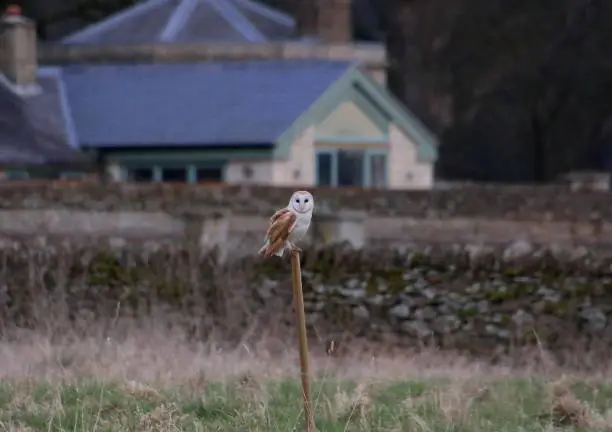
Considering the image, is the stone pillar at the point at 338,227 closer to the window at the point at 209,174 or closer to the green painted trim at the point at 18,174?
the green painted trim at the point at 18,174

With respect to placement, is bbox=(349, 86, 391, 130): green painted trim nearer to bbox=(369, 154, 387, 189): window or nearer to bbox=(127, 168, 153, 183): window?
bbox=(369, 154, 387, 189): window

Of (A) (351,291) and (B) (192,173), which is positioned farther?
(B) (192,173)

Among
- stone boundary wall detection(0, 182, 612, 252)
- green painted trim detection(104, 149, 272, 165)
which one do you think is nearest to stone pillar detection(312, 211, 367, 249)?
stone boundary wall detection(0, 182, 612, 252)

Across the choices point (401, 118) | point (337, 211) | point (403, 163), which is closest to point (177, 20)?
point (401, 118)

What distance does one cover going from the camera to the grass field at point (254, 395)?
752 cm

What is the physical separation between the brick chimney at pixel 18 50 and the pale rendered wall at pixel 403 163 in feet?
28.8

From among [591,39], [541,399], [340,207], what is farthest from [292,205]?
[591,39]

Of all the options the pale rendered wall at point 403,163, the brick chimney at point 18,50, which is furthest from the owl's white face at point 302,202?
the pale rendered wall at point 403,163

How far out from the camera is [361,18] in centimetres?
4906

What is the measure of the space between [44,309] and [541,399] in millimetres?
5815

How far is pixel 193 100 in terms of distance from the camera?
30.4 m

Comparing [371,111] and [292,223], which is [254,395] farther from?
[371,111]

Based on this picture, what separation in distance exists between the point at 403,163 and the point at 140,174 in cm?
661

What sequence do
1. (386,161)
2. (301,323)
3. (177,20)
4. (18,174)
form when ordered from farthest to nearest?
1. (177,20)
2. (386,161)
3. (18,174)
4. (301,323)
